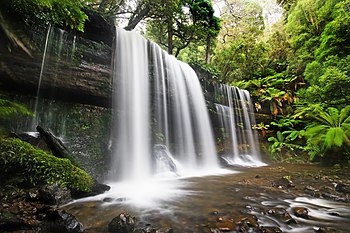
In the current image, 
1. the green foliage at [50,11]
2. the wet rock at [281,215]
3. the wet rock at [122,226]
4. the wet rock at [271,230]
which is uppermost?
the green foliage at [50,11]

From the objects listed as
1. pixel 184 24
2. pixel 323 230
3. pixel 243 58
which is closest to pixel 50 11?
pixel 323 230

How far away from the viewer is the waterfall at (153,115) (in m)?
6.60

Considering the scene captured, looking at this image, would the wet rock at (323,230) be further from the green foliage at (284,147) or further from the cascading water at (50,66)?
the green foliage at (284,147)

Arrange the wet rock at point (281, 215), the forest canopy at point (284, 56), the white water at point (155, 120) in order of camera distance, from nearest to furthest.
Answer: the wet rock at point (281, 215), the white water at point (155, 120), the forest canopy at point (284, 56)

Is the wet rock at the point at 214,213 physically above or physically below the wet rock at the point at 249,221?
above

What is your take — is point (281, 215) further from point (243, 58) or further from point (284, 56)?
point (284, 56)

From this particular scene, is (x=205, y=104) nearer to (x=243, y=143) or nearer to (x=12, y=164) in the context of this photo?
(x=243, y=143)

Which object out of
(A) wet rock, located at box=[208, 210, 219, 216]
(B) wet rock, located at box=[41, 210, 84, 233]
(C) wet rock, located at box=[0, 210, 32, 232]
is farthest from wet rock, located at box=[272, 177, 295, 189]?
(C) wet rock, located at box=[0, 210, 32, 232]

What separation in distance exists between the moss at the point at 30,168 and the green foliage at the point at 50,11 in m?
2.90

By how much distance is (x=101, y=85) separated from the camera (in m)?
6.54

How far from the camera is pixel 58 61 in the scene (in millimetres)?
5812

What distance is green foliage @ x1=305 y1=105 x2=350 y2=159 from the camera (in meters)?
7.47

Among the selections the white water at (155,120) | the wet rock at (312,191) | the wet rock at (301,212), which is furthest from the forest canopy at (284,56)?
the wet rock at (301,212)

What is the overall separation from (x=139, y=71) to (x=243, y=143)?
6940 mm
